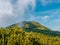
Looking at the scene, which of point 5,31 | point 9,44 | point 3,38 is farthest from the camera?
point 5,31

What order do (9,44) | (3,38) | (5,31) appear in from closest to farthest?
(9,44) < (3,38) < (5,31)

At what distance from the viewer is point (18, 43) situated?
252ft

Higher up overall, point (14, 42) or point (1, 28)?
point (1, 28)

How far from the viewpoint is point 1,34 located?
8325 cm

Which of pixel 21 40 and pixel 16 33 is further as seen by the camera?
pixel 16 33

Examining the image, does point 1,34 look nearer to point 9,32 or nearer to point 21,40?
point 9,32

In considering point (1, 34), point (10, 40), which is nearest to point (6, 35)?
point (1, 34)

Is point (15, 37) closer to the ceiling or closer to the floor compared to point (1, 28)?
closer to the floor

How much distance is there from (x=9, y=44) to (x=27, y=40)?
29.8 feet

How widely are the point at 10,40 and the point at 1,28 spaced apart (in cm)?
1427

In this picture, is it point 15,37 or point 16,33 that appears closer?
point 15,37

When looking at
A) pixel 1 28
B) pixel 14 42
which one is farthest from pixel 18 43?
pixel 1 28

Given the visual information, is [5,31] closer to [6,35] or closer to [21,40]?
[6,35]

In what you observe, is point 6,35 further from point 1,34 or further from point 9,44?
point 9,44
